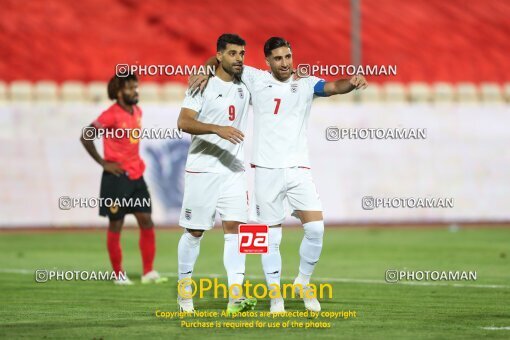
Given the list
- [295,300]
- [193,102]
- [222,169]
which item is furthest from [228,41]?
[295,300]

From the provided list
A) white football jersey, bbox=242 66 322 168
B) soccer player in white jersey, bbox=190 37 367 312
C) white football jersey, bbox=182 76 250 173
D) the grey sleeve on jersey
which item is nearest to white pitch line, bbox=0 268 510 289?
soccer player in white jersey, bbox=190 37 367 312

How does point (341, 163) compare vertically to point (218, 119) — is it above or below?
above

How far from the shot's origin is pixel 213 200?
36.8 ft

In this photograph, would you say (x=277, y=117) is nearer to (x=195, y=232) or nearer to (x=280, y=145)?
(x=280, y=145)

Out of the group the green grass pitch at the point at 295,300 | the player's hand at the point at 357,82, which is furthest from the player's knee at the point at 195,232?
the player's hand at the point at 357,82

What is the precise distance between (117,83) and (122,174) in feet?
3.54

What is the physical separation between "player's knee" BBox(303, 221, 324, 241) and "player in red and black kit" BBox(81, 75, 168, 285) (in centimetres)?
360

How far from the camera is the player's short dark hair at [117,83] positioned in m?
14.8

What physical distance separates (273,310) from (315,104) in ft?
48.6

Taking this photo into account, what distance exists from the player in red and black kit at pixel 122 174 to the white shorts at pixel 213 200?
11.8 ft

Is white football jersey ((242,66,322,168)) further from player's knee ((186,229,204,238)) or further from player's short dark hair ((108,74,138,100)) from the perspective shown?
player's short dark hair ((108,74,138,100))

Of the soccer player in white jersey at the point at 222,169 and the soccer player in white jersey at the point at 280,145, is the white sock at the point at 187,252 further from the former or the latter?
the soccer player in white jersey at the point at 280,145

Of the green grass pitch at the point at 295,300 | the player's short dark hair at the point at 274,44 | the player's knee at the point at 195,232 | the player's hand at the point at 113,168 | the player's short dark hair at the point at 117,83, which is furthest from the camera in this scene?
the player's hand at the point at 113,168

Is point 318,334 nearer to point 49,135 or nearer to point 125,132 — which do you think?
point 125,132
